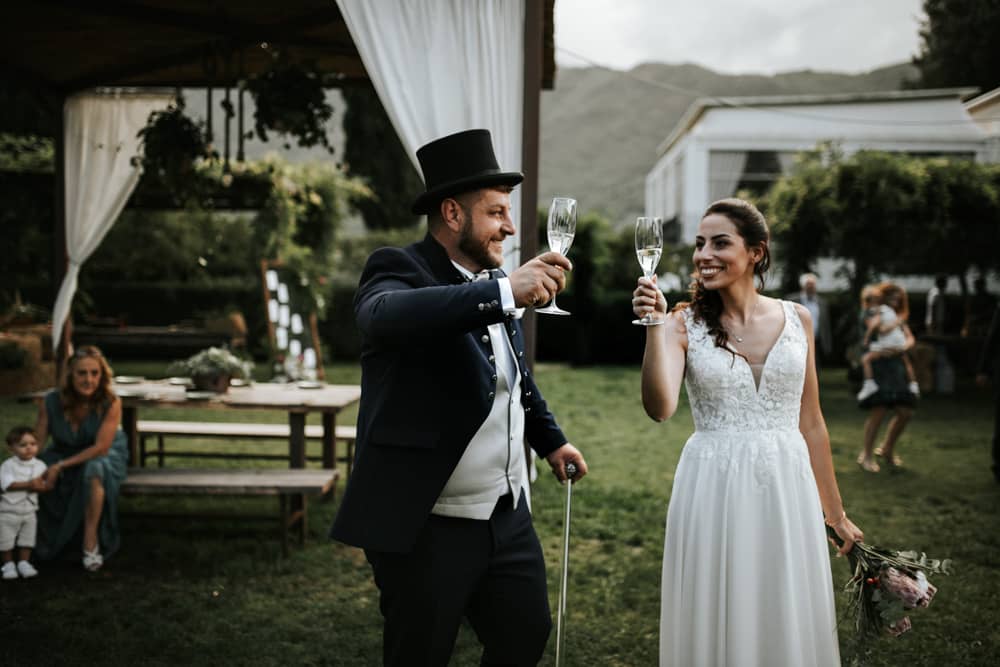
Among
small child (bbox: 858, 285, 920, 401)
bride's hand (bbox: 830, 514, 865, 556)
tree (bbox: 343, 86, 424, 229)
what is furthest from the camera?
tree (bbox: 343, 86, 424, 229)

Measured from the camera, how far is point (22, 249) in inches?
626

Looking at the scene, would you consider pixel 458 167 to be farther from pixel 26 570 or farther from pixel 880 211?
pixel 880 211

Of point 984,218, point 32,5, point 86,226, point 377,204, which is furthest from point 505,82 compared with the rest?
point 377,204

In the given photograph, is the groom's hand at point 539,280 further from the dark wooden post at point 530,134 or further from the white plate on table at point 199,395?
the white plate on table at point 199,395

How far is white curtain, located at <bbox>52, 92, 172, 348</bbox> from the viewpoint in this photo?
346 inches

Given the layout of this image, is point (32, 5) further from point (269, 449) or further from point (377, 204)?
point (377, 204)

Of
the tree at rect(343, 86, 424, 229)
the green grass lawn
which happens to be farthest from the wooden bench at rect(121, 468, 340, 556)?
the tree at rect(343, 86, 424, 229)

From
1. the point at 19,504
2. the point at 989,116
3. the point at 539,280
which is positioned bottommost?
the point at 19,504

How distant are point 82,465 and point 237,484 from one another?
0.97 metres

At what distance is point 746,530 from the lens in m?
2.81

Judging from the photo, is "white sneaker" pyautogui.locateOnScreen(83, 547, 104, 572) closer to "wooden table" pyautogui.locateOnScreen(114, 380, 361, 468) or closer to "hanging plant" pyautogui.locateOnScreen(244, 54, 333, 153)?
"wooden table" pyautogui.locateOnScreen(114, 380, 361, 468)

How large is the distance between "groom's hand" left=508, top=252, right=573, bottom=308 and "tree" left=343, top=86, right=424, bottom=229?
2555 centimetres

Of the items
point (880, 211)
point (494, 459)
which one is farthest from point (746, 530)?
point (880, 211)

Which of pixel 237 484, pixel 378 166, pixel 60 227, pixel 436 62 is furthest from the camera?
pixel 378 166
